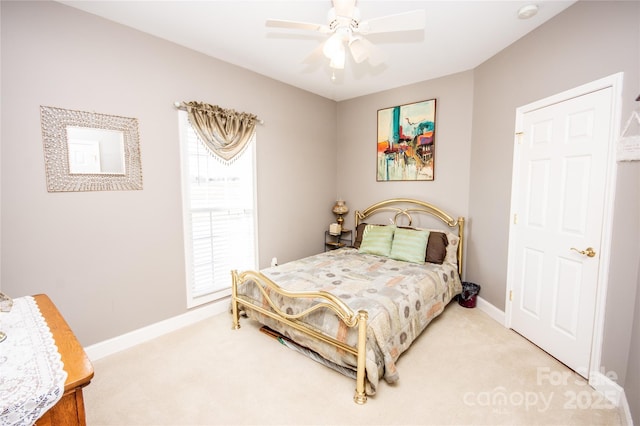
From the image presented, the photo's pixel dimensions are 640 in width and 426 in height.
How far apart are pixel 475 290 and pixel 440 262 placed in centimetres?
55

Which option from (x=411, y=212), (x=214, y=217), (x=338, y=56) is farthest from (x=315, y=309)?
(x=411, y=212)

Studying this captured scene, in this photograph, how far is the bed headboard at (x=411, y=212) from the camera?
364 centimetres

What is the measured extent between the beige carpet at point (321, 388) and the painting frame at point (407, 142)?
2247 mm

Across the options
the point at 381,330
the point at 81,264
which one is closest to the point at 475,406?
the point at 381,330

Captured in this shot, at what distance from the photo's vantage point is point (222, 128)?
3131 mm

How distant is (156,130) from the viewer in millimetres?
2744

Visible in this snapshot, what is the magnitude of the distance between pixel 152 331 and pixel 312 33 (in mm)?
3285

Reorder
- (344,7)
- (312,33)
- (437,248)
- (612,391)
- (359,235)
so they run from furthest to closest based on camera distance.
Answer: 1. (359,235)
2. (437,248)
3. (312,33)
4. (612,391)
5. (344,7)

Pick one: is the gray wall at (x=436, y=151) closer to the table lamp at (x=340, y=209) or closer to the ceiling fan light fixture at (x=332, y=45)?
the table lamp at (x=340, y=209)

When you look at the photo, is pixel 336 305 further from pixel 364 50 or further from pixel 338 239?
pixel 338 239

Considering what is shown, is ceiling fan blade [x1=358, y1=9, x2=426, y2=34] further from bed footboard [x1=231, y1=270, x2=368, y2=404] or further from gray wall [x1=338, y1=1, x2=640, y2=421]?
bed footboard [x1=231, y1=270, x2=368, y2=404]

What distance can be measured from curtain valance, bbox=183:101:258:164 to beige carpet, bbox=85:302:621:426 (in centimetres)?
200

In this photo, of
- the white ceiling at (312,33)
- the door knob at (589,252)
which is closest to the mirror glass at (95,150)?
the white ceiling at (312,33)

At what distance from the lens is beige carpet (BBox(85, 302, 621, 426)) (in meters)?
1.83
